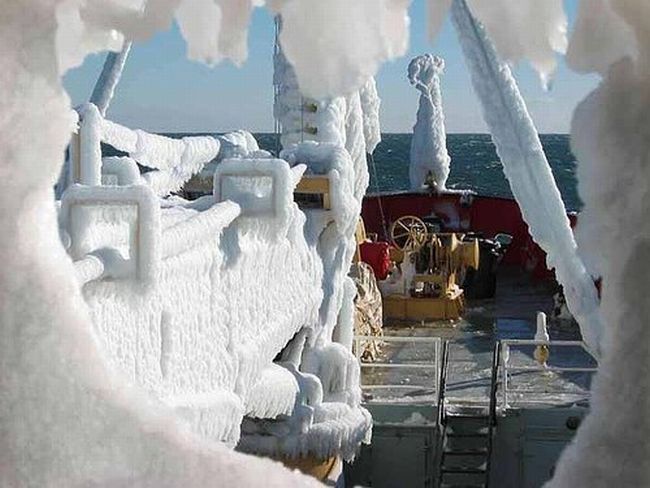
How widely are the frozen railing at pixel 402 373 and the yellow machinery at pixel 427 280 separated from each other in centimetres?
118

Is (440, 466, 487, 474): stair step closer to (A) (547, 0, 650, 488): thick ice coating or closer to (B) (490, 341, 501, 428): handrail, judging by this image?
(B) (490, 341, 501, 428): handrail

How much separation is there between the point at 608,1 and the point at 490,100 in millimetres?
3975

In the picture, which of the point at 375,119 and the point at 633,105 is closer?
the point at 633,105

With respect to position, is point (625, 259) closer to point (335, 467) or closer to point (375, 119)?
point (335, 467)

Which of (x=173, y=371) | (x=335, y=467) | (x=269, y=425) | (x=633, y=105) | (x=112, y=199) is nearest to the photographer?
(x=633, y=105)

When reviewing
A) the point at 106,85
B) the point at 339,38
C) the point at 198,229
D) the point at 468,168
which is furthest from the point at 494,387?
the point at 468,168

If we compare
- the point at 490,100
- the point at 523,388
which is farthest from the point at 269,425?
the point at 523,388

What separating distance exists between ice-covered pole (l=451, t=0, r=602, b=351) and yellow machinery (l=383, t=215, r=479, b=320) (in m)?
5.96

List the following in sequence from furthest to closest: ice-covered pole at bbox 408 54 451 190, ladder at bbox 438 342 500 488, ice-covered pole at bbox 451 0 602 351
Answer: ice-covered pole at bbox 408 54 451 190
ladder at bbox 438 342 500 488
ice-covered pole at bbox 451 0 602 351

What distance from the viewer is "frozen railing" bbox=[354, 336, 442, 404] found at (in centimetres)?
783

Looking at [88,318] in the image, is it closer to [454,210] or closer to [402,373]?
[402,373]

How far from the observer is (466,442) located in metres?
7.67

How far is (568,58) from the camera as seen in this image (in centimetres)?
79

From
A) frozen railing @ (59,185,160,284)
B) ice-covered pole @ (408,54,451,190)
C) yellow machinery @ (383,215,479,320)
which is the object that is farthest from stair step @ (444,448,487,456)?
ice-covered pole @ (408,54,451,190)
